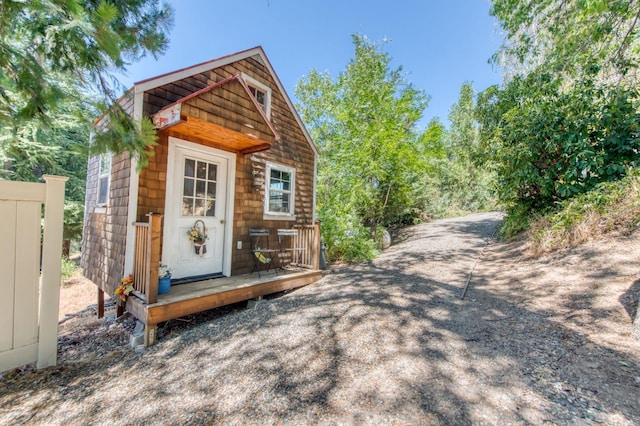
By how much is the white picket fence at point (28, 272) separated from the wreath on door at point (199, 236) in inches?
73.2

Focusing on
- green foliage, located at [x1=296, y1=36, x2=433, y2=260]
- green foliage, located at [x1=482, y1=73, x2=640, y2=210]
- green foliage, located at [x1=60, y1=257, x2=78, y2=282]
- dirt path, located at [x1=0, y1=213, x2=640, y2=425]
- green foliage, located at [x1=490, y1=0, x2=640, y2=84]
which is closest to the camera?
dirt path, located at [x1=0, y1=213, x2=640, y2=425]

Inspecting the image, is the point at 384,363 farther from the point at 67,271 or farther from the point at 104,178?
the point at 67,271

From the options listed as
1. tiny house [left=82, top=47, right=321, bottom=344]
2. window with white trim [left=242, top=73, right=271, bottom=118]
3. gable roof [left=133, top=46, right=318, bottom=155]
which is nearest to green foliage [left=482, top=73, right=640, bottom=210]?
gable roof [left=133, top=46, right=318, bottom=155]

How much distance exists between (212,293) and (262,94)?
4.33m

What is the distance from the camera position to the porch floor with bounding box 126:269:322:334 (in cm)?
329

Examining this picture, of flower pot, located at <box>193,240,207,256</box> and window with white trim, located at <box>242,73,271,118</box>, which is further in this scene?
window with white trim, located at <box>242,73,271,118</box>

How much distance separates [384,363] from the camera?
2.32 metres

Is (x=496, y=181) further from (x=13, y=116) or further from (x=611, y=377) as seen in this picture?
(x=13, y=116)

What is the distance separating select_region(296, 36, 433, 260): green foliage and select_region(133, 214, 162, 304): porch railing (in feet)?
16.5

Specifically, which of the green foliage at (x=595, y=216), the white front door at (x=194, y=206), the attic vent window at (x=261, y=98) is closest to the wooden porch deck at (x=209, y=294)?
the white front door at (x=194, y=206)

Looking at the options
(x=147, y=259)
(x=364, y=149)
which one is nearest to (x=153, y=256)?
(x=147, y=259)

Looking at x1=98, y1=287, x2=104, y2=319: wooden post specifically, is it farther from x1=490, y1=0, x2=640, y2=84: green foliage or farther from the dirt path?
x1=490, y1=0, x2=640, y2=84: green foliage

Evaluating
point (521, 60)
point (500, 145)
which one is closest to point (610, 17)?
point (521, 60)

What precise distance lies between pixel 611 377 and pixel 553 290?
6.65 ft
